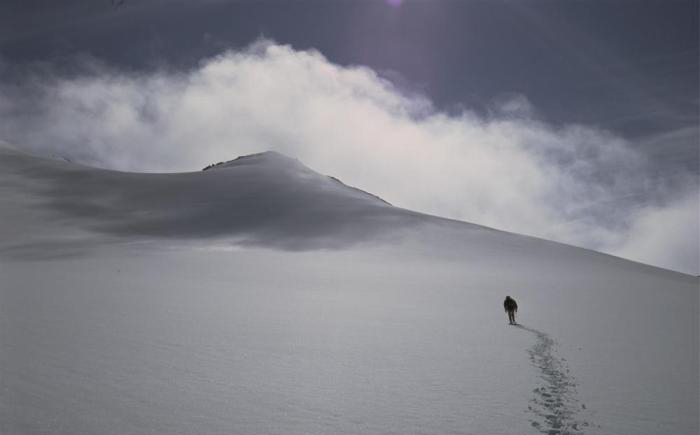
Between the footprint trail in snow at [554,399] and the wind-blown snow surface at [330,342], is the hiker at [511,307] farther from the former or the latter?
the footprint trail in snow at [554,399]

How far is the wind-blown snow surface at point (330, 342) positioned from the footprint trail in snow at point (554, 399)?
57 mm

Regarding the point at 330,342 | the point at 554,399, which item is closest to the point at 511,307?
the point at 330,342

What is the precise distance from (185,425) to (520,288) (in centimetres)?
2943

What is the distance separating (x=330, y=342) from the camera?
14.1 m

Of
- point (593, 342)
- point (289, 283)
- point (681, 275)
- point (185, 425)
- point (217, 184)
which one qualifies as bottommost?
point (185, 425)

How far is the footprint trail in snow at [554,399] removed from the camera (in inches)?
329

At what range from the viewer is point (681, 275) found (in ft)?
158

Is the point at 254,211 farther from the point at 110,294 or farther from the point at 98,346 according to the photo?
the point at 98,346

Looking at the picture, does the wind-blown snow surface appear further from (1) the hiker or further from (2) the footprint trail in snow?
(1) the hiker

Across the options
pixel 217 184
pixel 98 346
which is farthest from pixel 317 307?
pixel 217 184

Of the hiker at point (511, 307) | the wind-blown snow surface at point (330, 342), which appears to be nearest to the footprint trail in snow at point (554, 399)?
the wind-blown snow surface at point (330, 342)

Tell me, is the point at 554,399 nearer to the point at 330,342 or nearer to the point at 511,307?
the point at 330,342

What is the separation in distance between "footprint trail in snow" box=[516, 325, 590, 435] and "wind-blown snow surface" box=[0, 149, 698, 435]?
0.06 metres

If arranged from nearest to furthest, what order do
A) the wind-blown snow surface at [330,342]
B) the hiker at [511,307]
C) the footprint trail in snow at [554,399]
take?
the wind-blown snow surface at [330,342]
the footprint trail in snow at [554,399]
the hiker at [511,307]
